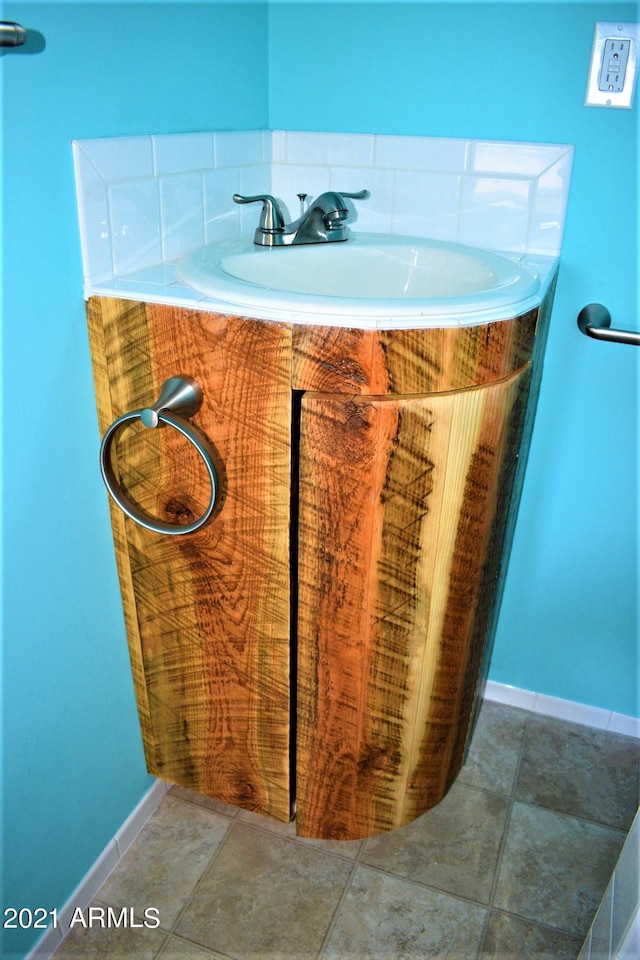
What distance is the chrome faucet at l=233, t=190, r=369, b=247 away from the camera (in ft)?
3.65

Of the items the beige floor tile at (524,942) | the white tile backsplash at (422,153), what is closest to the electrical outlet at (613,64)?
the white tile backsplash at (422,153)

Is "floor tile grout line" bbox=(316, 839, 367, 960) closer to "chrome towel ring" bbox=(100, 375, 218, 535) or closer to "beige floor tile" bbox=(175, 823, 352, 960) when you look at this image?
"beige floor tile" bbox=(175, 823, 352, 960)

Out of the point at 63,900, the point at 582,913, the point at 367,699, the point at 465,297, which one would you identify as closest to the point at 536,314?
the point at 465,297

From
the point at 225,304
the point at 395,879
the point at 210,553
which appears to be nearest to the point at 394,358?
the point at 225,304

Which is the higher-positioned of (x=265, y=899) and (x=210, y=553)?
(x=210, y=553)

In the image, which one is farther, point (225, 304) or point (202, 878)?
point (202, 878)

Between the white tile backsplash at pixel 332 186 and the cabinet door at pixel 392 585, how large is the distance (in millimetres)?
351

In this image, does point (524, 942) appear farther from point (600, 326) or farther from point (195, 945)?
point (600, 326)

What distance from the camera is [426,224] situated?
1211 millimetres

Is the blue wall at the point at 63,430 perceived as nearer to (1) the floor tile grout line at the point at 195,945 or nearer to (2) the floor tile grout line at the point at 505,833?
(1) the floor tile grout line at the point at 195,945

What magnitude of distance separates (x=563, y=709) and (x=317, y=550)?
31.6 inches

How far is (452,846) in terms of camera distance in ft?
3.80

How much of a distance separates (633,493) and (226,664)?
0.72 meters

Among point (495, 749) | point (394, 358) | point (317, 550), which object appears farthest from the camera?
point (495, 749)
